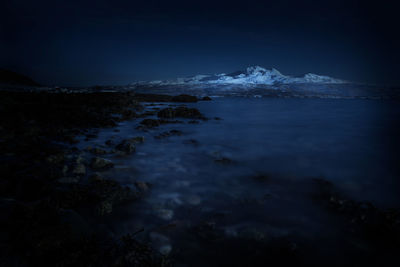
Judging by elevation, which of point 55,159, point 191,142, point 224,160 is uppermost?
point 55,159

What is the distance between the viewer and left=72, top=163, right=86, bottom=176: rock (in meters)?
4.09

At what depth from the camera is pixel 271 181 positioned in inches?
172

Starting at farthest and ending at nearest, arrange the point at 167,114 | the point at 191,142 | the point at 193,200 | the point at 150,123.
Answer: the point at 167,114 < the point at 150,123 < the point at 191,142 < the point at 193,200

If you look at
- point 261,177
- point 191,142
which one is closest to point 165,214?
point 261,177

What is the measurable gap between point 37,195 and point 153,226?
2.04 m

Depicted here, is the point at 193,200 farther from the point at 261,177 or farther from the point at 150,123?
the point at 150,123

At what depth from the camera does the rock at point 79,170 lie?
4090mm

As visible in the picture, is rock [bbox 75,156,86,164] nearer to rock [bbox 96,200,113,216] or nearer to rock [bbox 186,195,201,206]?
rock [bbox 96,200,113,216]

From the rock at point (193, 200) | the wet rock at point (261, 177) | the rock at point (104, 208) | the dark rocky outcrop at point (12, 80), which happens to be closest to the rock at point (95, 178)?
the rock at point (104, 208)

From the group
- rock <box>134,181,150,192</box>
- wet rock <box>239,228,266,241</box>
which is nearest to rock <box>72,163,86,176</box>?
rock <box>134,181,150,192</box>

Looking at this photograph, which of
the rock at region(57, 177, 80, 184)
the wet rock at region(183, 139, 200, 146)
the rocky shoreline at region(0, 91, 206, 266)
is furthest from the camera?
the wet rock at region(183, 139, 200, 146)

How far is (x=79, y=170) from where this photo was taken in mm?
4145

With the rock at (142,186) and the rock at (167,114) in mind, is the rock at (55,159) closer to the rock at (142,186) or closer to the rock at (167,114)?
the rock at (142,186)

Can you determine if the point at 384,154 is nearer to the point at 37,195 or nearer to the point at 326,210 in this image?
the point at 326,210
